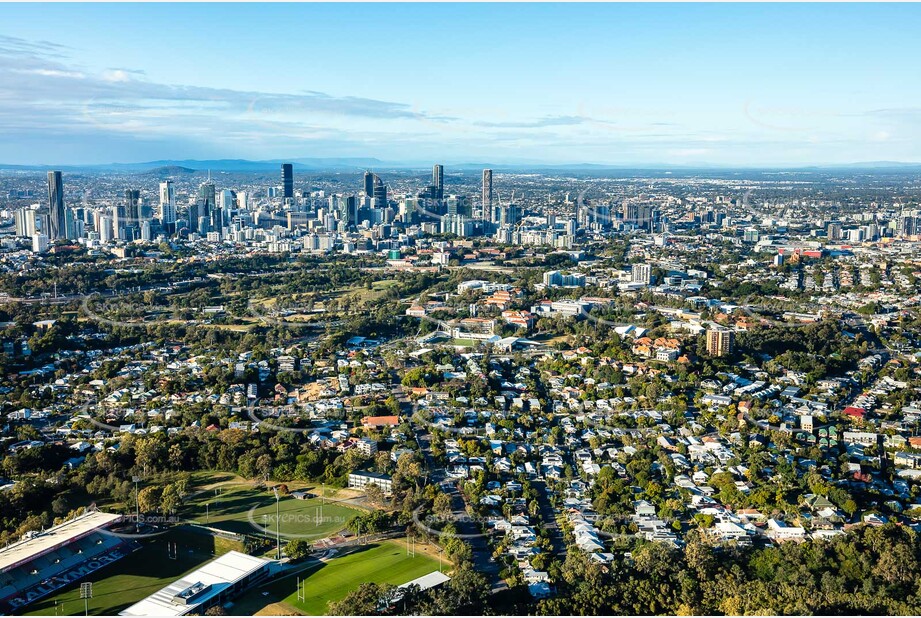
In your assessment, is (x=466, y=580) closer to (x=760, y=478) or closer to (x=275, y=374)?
(x=760, y=478)

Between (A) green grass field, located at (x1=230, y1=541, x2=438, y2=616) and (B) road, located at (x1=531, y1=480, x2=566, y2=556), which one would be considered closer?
(A) green grass field, located at (x1=230, y1=541, x2=438, y2=616)

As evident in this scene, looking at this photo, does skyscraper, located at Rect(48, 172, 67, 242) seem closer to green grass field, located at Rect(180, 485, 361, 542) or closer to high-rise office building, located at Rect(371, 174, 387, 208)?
high-rise office building, located at Rect(371, 174, 387, 208)

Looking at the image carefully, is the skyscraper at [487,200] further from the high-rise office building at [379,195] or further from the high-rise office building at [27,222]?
the high-rise office building at [27,222]

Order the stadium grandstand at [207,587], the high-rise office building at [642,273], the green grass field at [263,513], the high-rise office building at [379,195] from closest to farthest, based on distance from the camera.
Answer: the stadium grandstand at [207,587]
the green grass field at [263,513]
the high-rise office building at [642,273]
the high-rise office building at [379,195]

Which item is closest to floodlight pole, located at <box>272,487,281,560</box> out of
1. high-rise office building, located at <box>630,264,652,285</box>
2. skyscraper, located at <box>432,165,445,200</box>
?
high-rise office building, located at <box>630,264,652,285</box>

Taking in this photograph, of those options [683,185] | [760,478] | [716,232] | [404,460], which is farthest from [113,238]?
[683,185]

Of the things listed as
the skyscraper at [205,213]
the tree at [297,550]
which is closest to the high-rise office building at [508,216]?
the skyscraper at [205,213]
